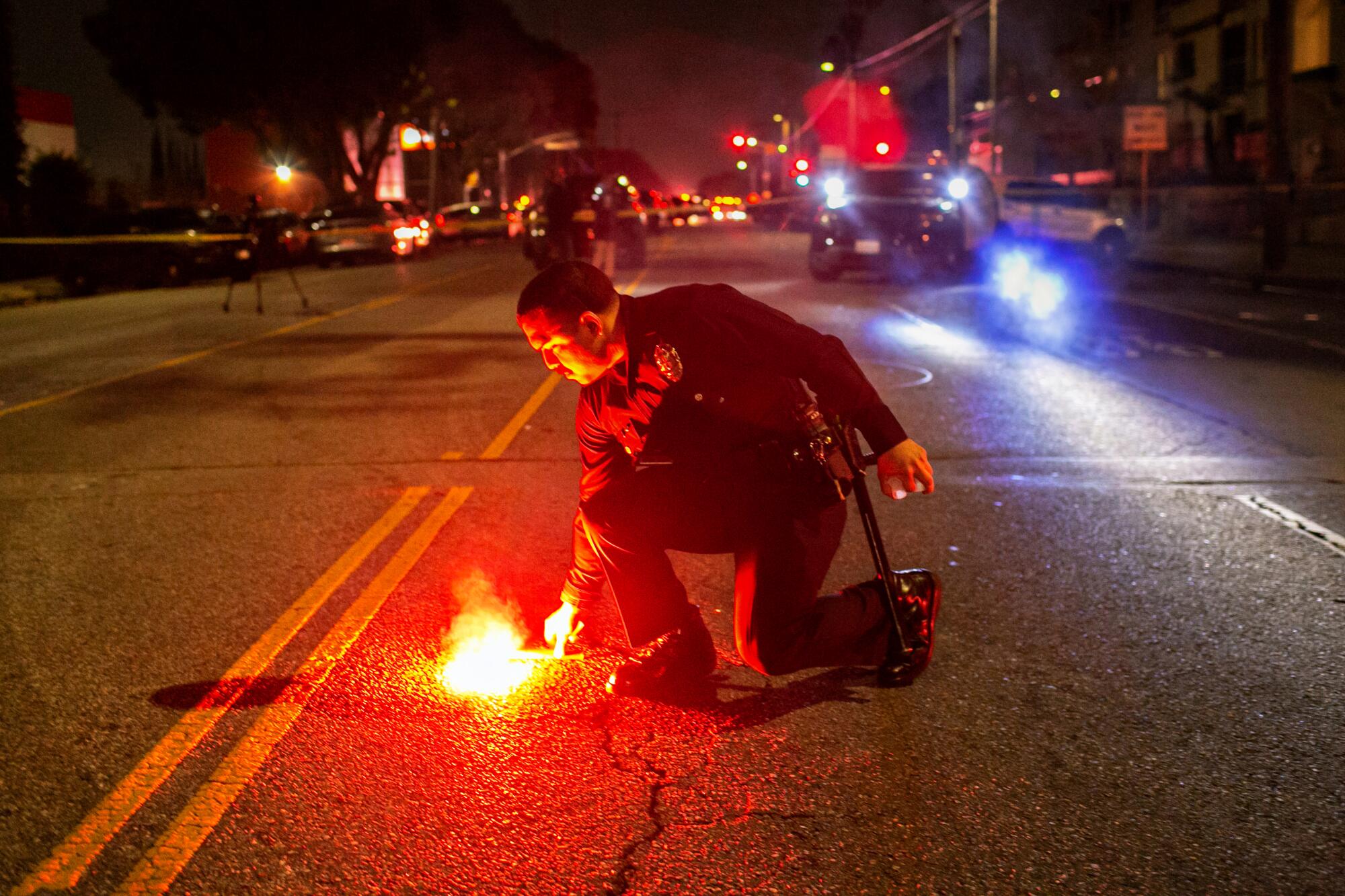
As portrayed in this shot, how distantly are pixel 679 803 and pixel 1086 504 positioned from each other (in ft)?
13.6

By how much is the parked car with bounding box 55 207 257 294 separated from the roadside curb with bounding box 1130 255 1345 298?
17569 mm

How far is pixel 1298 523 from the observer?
6719 millimetres

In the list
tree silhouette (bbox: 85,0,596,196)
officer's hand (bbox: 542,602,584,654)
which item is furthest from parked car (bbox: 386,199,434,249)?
officer's hand (bbox: 542,602,584,654)

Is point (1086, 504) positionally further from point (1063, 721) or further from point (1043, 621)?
point (1063, 721)

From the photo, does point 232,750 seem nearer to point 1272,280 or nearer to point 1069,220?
point 1272,280

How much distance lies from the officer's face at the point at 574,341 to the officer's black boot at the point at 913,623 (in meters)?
1.16

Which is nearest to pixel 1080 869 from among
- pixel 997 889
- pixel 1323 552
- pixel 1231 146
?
pixel 997 889

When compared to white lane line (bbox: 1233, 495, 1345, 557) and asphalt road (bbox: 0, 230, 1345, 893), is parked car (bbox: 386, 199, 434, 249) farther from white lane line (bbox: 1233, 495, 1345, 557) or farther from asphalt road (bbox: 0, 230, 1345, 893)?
white lane line (bbox: 1233, 495, 1345, 557)

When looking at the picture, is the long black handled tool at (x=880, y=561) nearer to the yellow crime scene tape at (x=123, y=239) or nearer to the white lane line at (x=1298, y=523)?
the white lane line at (x=1298, y=523)

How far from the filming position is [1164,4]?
55.3m

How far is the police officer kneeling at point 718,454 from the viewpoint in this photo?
12.1ft

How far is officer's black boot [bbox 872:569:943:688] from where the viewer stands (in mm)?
4277

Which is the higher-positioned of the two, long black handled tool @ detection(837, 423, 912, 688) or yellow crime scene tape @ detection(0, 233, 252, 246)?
yellow crime scene tape @ detection(0, 233, 252, 246)

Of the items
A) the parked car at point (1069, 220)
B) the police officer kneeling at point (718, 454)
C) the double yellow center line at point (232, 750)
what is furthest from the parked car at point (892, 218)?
the police officer kneeling at point (718, 454)
